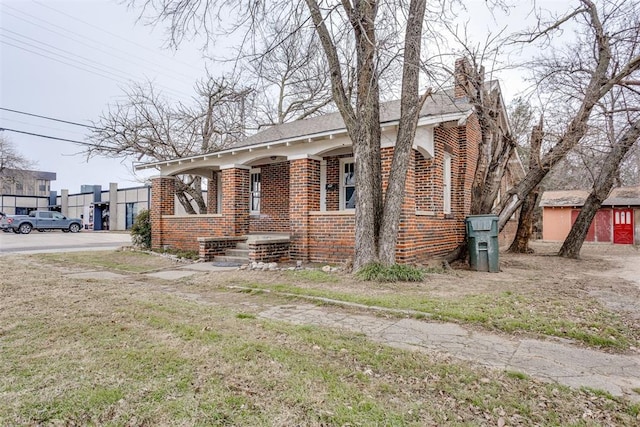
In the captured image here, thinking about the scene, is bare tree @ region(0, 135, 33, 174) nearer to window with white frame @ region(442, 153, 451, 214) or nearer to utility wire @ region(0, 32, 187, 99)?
utility wire @ region(0, 32, 187, 99)

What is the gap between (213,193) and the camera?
47.7 feet

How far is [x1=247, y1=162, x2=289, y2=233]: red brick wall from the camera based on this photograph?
41.3 ft

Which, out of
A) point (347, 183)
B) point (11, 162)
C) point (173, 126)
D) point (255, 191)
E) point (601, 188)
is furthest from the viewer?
point (11, 162)

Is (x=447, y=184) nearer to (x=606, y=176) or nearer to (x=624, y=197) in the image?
(x=606, y=176)

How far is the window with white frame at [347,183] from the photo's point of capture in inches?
433

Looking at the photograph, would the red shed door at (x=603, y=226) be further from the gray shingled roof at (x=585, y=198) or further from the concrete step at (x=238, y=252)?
the concrete step at (x=238, y=252)

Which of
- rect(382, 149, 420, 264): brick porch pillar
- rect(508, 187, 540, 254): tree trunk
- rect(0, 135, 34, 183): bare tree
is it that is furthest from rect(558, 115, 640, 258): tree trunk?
rect(0, 135, 34, 183): bare tree

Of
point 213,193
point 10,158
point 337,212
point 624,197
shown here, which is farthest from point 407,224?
point 10,158

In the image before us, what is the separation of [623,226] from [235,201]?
74.3 ft

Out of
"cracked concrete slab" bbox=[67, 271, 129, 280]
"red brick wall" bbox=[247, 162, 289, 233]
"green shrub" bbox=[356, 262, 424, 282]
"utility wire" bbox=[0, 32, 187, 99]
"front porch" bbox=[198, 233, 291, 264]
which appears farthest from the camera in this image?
"utility wire" bbox=[0, 32, 187, 99]

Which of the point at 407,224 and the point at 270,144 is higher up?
the point at 270,144

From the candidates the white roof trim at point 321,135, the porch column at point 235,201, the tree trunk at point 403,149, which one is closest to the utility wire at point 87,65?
the white roof trim at point 321,135

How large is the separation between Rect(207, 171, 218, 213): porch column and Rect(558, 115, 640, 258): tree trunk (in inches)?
486

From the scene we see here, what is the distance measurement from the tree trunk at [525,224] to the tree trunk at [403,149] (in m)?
8.24
